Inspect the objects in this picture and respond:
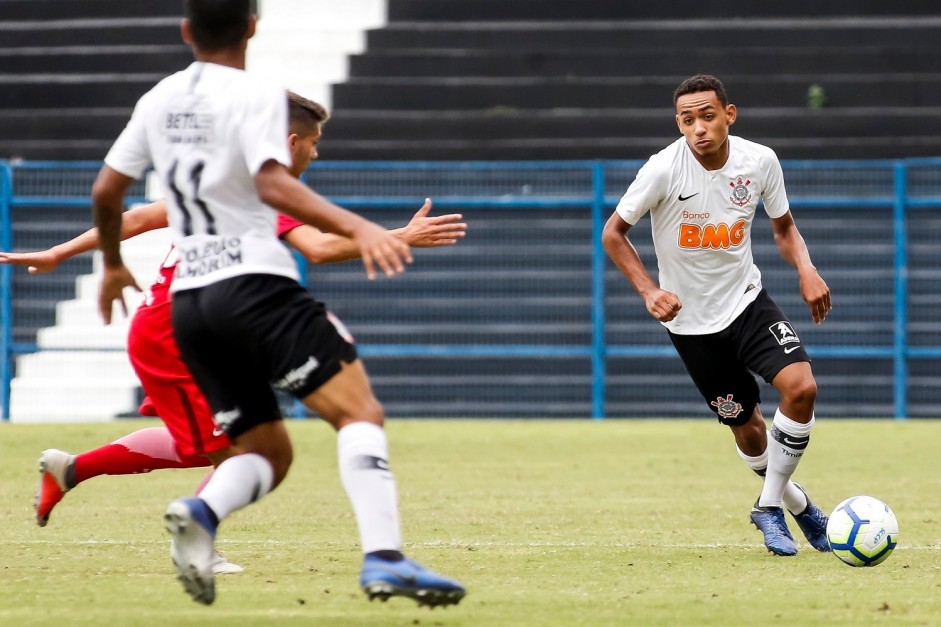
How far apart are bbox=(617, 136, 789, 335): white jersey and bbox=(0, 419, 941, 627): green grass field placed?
108 cm

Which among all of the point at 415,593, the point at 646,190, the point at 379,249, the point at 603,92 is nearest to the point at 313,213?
the point at 379,249

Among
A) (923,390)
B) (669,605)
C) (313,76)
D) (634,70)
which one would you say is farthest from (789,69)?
(669,605)

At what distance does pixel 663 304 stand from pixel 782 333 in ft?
2.02

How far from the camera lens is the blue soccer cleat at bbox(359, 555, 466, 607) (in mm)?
4652

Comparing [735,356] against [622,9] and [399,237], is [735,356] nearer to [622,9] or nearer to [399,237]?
[399,237]

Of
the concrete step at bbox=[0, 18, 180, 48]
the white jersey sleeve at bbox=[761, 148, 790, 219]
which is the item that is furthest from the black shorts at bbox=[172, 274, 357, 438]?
the concrete step at bbox=[0, 18, 180, 48]

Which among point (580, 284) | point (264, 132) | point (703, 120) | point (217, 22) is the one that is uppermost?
point (217, 22)

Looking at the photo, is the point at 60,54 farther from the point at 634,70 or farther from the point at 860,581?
the point at 860,581

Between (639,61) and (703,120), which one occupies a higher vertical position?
(703,120)

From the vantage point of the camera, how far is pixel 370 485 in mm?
4840

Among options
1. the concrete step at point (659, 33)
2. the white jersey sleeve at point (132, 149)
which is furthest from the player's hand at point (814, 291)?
the concrete step at point (659, 33)

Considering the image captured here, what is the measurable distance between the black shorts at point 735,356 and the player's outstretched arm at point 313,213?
2.98 m

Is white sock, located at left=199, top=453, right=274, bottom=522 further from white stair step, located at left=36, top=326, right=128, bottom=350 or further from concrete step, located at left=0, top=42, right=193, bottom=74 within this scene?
concrete step, located at left=0, top=42, right=193, bottom=74

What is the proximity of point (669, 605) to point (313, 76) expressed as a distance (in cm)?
1458
